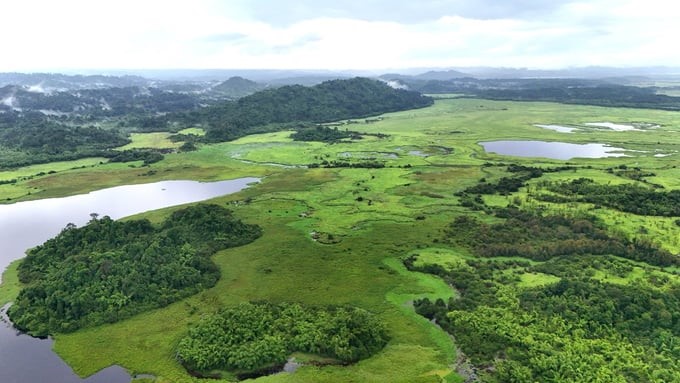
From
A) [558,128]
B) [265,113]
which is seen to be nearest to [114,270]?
[265,113]

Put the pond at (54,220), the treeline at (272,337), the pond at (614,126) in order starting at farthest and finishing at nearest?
the pond at (614,126), the treeline at (272,337), the pond at (54,220)

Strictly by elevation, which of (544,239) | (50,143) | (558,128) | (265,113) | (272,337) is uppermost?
(265,113)

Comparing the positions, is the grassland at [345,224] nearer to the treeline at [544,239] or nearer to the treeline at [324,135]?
the treeline at [544,239]

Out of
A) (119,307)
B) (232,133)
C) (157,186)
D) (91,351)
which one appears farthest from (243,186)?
(232,133)

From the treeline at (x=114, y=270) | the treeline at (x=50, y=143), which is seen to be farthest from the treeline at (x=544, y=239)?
the treeline at (x=50, y=143)

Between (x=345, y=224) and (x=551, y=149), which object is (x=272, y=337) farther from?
(x=551, y=149)

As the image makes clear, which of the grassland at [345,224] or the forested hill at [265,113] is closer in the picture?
the grassland at [345,224]


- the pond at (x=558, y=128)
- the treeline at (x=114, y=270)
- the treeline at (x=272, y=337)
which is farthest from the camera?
the pond at (x=558, y=128)
